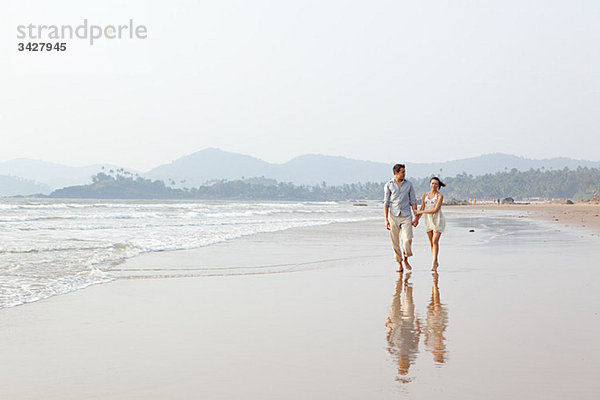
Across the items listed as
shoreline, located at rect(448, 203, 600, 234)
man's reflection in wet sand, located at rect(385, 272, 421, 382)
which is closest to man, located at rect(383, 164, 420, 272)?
man's reflection in wet sand, located at rect(385, 272, 421, 382)

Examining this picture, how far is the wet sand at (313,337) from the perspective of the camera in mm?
3669

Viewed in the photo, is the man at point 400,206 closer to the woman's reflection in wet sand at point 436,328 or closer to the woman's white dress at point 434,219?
the woman's white dress at point 434,219

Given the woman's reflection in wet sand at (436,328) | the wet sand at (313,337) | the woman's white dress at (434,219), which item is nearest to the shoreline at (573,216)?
the woman's white dress at (434,219)

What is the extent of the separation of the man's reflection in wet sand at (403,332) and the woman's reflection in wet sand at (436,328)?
3.6 inches

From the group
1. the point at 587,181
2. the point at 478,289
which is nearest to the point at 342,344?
the point at 478,289

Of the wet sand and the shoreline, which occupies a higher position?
the wet sand

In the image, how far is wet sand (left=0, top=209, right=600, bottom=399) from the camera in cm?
367

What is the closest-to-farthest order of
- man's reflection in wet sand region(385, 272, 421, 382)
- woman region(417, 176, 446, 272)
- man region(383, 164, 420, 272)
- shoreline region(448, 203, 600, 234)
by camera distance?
1. man's reflection in wet sand region(385, 272, 421, 382)
2. man region(383, 164, 420, 272)
3. woman region(417, 176, 446, 272)
4. shoreline region(448, 203, 600, 234)

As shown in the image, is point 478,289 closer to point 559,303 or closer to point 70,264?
point 559,303

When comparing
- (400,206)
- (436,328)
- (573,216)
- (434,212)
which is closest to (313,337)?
(436,328)

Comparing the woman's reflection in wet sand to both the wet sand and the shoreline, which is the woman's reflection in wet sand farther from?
the shoreline

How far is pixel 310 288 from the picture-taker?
766cm

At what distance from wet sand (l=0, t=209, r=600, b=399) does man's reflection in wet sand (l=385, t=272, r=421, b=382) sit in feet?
0.05

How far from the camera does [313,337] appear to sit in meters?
4.91
